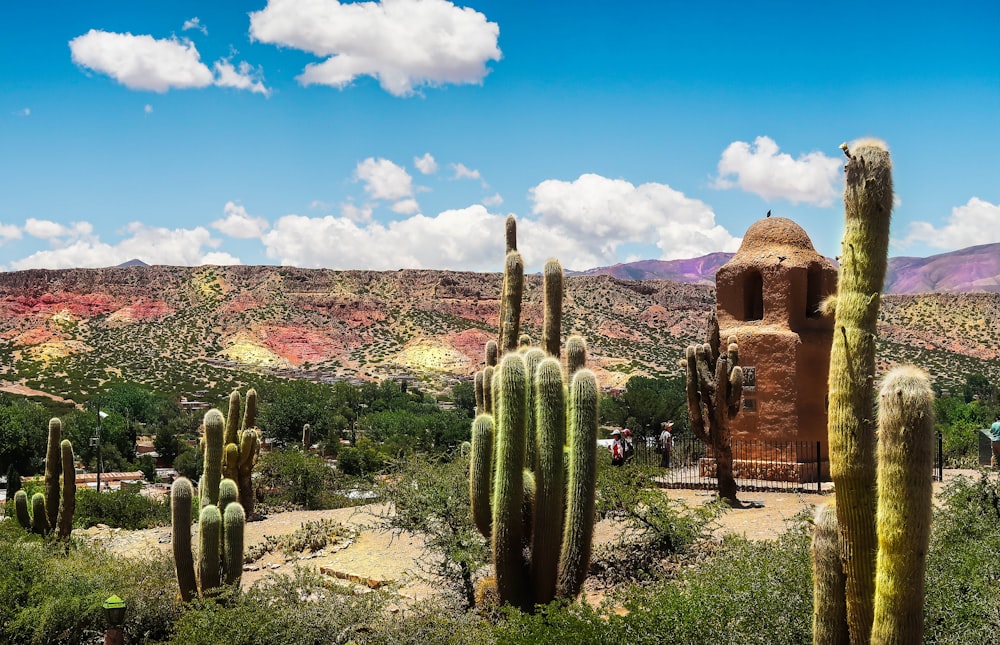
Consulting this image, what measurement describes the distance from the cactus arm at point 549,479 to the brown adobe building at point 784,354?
34.3 ft

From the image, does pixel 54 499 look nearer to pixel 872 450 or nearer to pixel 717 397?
pixel 717 397

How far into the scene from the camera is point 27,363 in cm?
6525

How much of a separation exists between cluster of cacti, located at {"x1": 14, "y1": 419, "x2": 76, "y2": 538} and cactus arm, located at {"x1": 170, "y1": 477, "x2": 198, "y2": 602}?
184 inches

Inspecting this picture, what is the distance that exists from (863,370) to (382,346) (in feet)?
234

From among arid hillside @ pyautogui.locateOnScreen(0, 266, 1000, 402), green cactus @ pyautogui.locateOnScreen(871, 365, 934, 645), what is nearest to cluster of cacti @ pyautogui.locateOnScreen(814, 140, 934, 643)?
green cactus @ pyautogui.locateOnScreen(871, 365, 934, 645)

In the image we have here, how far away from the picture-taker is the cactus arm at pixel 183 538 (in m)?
11.8

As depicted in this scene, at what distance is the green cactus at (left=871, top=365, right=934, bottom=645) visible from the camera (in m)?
5.03

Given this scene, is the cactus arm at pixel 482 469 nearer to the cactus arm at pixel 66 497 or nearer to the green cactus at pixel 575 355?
the green cactus at pixel 575 355

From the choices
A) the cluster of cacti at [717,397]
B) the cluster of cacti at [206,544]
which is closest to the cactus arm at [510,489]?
the cluster of cacti at [206,544]

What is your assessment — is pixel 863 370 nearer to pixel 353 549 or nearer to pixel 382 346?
pixel 353 549

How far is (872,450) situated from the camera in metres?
5.46

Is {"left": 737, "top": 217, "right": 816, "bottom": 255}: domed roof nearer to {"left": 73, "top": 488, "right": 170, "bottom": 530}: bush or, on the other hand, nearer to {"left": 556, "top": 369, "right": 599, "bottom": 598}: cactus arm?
{"left": 556, "top": 369, "right": 599, "bottom": 598}: cactus arm

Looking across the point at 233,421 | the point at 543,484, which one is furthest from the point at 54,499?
the point at 543,484

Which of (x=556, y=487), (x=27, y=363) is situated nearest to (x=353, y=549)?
(x=556, y=487)
